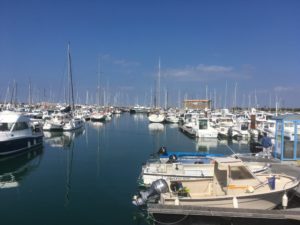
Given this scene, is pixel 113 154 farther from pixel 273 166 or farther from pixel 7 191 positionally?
pixel 273 166

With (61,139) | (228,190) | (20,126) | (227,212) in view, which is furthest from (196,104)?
(227,212)

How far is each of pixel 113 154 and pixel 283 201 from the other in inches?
935

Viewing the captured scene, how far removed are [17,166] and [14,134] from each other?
5.39 meters

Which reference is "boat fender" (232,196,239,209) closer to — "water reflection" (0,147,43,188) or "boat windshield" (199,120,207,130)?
"water reflection" (0,147,43,188)

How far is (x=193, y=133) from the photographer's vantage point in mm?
53406

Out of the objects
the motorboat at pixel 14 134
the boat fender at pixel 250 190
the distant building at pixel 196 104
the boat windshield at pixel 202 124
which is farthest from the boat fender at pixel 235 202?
the distant building at pixel 196 104

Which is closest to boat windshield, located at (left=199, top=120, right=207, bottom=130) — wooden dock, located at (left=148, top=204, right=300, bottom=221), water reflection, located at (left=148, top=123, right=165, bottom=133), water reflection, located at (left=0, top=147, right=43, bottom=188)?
water reflection, located at (left=148, top=123, right=165, bottom=133)

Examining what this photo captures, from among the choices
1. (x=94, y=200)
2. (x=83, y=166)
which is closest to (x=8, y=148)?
(x=83, y=166)

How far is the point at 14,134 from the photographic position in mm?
33250

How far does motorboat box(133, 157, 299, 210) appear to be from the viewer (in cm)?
1352

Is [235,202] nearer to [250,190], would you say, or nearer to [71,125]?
[250,190]

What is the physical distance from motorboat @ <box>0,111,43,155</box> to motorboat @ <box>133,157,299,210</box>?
20095 millimetres

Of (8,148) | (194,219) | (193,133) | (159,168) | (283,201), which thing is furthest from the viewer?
(193,133)

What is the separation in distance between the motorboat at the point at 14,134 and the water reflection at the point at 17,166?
2.35 ft
